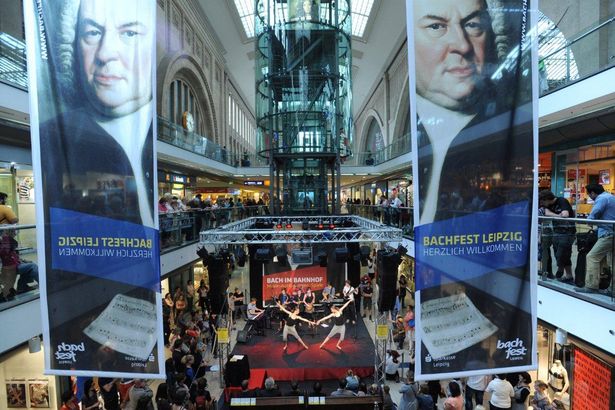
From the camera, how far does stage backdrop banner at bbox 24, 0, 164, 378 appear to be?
3832 mm

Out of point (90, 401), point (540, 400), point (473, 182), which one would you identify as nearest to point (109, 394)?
point (90, 401)

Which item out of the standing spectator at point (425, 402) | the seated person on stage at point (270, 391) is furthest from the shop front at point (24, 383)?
the standing spectator at point (425, 402)

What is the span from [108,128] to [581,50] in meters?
8.37

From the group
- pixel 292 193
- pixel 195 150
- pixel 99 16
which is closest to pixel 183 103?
pixel 195 150

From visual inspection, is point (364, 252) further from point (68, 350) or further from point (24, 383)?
point (24, 383)

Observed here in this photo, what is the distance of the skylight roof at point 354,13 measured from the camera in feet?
86.0

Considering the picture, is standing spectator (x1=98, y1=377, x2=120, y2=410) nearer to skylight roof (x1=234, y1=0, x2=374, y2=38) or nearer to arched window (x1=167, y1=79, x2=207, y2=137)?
arched window (x1=167, y1=79, x2=207, y2=137)

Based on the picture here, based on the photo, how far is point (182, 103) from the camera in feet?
73.0

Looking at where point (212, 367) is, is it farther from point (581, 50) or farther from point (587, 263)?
point (581, 50)

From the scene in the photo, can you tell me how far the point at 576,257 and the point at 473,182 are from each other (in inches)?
121

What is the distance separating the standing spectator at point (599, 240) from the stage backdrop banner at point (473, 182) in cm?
190

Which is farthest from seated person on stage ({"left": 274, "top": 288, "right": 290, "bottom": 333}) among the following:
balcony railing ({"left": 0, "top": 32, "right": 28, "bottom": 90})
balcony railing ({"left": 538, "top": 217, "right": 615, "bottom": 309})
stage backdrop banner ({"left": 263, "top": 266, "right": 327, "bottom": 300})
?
balcony railing ({"left": 0, "top": 32, "right": 28, "bottom": 90})

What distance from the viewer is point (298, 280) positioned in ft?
40.9

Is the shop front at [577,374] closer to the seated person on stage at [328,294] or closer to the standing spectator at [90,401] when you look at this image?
the seated person on stage at [328,294]
